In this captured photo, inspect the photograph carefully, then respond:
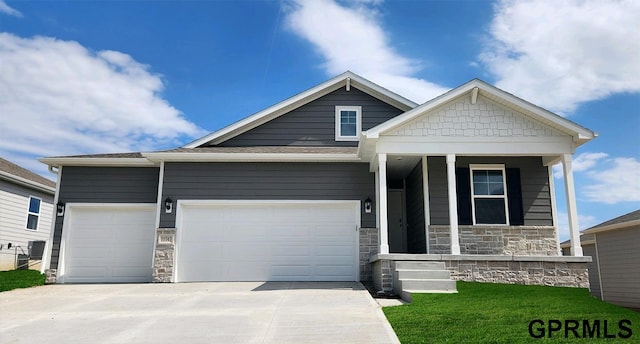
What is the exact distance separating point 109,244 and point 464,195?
901cm

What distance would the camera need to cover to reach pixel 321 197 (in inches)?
442

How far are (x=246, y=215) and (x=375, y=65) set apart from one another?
5.84m

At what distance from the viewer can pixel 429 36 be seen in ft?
36.5

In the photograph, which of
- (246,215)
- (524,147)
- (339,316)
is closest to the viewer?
(339,316)

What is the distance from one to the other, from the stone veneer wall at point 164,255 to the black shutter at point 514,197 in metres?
8.09

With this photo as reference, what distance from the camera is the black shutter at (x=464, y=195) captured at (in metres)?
10.3

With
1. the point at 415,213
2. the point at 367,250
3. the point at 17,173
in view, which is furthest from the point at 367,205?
the point at 17,173

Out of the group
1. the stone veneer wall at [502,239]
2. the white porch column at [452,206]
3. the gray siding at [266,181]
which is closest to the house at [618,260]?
the stone veneer wall at [502,239]

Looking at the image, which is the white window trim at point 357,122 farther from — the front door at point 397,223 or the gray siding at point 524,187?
the gray siding at point 524,187

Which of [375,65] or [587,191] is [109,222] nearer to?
[375,65]

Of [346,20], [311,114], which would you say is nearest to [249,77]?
[311,114]

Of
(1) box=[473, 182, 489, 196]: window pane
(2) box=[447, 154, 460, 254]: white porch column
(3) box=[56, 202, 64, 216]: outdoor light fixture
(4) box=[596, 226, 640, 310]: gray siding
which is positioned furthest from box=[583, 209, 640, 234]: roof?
(3) box=[56, 202, 64, 216]: outdoor light fixture

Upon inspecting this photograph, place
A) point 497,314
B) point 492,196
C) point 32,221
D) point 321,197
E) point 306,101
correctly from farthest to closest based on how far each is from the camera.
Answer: point 32,221, point 306,101, point 321,197, point 492,196, point 497,314

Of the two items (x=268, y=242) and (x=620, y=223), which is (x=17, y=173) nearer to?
(x=268, y=242)
